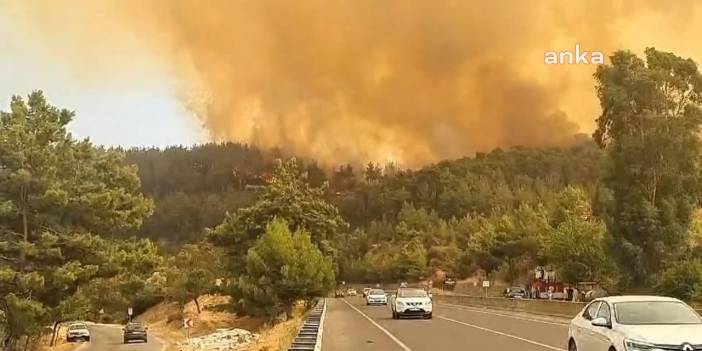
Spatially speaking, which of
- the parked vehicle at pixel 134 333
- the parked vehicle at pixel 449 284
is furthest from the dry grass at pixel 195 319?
the parked vehicle at pixel 449 284

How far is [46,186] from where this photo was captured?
49938 millimetres

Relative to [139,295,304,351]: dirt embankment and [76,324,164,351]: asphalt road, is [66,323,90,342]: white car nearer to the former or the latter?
[76,324,164,351]: asphalt road

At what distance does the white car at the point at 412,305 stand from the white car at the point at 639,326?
88.0 feet

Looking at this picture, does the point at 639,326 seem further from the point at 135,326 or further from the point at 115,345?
the point at 115,345

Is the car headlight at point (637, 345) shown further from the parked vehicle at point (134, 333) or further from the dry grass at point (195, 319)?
the parked vehicle at point (134, 333)

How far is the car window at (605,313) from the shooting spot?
14.4 m

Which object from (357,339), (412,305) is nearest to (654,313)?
(357,339)

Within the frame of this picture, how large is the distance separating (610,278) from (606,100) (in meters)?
19.5

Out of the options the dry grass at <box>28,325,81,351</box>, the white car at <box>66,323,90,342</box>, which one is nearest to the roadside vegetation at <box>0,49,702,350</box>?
the dry grass at <box>28,325,81,351</box>

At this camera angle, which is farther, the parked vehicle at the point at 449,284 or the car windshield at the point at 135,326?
the parked vehicle at the point at 449,284

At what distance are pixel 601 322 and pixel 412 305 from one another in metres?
28.8

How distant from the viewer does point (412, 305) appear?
42719mm

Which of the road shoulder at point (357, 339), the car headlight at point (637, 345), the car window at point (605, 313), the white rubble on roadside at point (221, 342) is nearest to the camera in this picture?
the car headlight at point (637, 345)

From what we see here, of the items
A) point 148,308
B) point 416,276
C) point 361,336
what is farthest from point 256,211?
point 416,276
